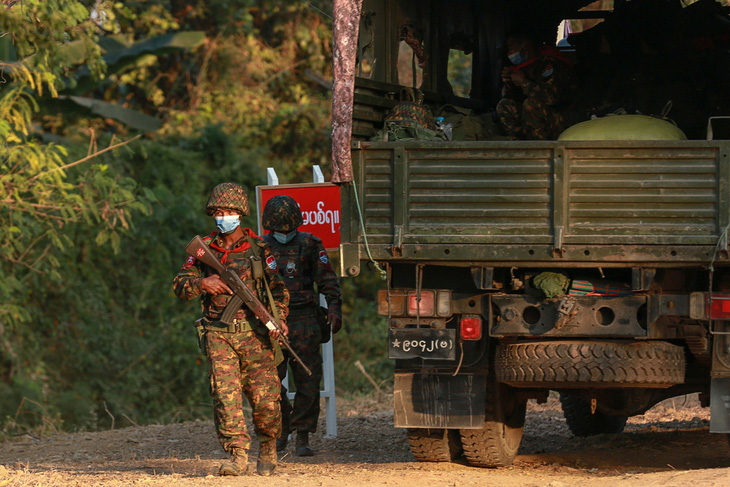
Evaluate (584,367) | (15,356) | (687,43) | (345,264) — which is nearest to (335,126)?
(345,264)

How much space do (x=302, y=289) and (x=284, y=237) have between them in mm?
353

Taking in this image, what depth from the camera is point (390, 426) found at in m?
8.54

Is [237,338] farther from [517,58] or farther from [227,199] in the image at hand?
[517,58]

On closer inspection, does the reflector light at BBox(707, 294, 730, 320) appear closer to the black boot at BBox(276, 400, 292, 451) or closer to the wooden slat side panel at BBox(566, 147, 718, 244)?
the wooden slat side panel at BBox(566, 147, 718, 244)

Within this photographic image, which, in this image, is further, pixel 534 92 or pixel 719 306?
pixel 534 92

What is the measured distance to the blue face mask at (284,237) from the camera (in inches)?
280

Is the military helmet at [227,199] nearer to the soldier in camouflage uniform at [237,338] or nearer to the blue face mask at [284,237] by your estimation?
the soldier in camouflage uniform at [237,338]

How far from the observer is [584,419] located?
788cm

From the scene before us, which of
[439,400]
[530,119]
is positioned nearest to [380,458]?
[439,400]

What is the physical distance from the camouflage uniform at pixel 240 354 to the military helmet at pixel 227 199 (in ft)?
0.65

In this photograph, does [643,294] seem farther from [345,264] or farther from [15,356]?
[15,356]

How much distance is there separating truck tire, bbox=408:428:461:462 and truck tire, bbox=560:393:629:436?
67.9 inches

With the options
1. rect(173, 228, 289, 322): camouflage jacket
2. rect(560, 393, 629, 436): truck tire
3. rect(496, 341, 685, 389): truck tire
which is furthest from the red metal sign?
rect(496, 341, 685, 389): truck tire

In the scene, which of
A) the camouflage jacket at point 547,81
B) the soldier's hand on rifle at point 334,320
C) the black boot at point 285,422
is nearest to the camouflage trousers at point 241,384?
the soldier's hand on rifle at point 334,320
